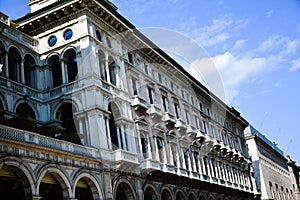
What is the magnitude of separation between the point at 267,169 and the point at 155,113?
46251 millimetres

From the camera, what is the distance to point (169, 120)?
35875mm

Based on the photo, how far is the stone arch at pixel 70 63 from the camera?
28.8 meters

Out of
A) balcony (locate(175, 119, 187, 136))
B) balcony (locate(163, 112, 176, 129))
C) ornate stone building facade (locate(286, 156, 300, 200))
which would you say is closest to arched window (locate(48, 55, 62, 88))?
balcony (locate(163, 112, 176, 129))

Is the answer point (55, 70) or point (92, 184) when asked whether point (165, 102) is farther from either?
point (92, 184)

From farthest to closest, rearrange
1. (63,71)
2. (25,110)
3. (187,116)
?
1. (187,116)
2. (63,71)
3. (25,110)

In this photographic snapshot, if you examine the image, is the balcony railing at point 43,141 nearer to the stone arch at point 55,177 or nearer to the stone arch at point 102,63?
the stone arch at point 55,177

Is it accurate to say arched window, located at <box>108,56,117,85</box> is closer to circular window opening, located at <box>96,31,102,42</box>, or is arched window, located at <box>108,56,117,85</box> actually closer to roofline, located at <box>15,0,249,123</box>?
circular window opening, located at <box>96,31,102,42</box>

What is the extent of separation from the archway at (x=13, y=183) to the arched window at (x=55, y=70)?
8.95 metres

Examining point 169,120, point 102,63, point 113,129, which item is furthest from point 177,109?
point 102,63

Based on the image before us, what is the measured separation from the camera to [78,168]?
23500mm

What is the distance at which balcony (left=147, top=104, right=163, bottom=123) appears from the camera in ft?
110

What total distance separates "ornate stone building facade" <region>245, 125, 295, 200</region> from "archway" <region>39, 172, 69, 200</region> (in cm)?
4411

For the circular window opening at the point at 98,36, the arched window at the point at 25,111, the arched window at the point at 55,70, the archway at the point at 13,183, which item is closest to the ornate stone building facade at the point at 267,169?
the circular window opening at the point at 98,36

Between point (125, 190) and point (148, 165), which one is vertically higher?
point (148, 165)
